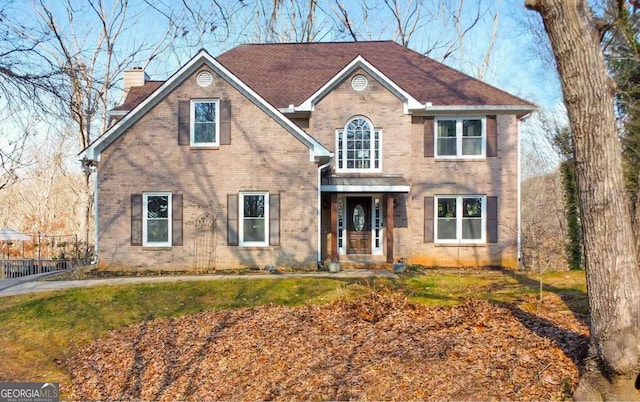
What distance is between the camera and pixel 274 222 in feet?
50.3

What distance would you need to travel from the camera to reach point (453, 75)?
18.9 m

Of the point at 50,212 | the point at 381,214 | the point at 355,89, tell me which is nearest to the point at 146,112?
the point at 355,89

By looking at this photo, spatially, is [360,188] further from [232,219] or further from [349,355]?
[349,355]

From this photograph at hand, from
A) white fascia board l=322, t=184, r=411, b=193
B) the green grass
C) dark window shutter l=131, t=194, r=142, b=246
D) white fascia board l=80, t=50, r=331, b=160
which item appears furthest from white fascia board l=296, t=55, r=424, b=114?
the green grass

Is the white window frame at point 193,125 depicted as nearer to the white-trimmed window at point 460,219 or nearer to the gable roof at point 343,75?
the gable roof at point 343,75

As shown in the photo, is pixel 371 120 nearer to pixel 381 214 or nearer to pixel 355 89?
pixel 355 89

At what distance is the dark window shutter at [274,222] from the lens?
50.3 ft

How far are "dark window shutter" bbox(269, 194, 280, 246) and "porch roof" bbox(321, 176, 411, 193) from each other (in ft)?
5.06

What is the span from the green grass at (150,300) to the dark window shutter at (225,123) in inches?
202

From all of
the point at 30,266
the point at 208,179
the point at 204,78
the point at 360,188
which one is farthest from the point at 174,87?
the point at 30,266

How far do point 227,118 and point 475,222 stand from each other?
29.2ft

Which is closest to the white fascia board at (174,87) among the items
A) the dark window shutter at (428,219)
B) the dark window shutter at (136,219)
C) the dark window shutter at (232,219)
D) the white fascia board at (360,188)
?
the white fascia board at (360,188)

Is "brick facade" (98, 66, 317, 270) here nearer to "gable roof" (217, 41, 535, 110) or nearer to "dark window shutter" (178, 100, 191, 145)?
"dark window shutter" (178, 100, 191, 145)

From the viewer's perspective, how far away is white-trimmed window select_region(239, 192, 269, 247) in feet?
50.6
